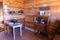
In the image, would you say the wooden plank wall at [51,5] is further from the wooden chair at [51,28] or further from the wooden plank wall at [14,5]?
the wooden plank wall at [14,5]

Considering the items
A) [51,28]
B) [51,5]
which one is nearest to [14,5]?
[51,5]

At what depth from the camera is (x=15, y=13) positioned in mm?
4727

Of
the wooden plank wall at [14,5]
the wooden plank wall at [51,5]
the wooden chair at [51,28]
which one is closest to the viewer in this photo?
the wooden plank wall at [51,5]

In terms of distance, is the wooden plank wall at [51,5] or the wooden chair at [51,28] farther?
the wooden chair at [51,28]

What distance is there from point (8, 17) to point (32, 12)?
56.6 inches

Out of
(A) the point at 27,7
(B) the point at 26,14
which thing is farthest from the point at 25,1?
(B) the point at 26,14

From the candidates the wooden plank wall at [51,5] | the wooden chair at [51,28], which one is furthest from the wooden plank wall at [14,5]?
the wooden chair at [51,28]

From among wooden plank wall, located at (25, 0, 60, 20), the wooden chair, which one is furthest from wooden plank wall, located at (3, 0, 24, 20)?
the wooden chair

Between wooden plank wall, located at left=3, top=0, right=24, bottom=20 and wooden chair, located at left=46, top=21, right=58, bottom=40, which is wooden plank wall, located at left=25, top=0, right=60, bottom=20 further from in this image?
wooden plank wall, located at left=3, top=0, right=24, bottom=20

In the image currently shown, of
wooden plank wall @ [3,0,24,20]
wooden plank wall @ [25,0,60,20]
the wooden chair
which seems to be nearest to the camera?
wooden plank wall @ [25,0,60,20]

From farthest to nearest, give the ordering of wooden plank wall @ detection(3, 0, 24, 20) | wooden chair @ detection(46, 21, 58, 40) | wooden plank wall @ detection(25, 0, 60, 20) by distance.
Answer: wooden plank wall @ detection(3, 0, 24, 20) → wooden chair @ detection(46, 21, 58, 40) → wooden plank wall @ detection(25, 0, 60, 20)

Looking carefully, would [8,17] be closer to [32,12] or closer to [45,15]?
[32,12]

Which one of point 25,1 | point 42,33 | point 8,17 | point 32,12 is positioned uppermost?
point 25,1

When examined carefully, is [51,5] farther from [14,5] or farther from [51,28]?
[14,5]
